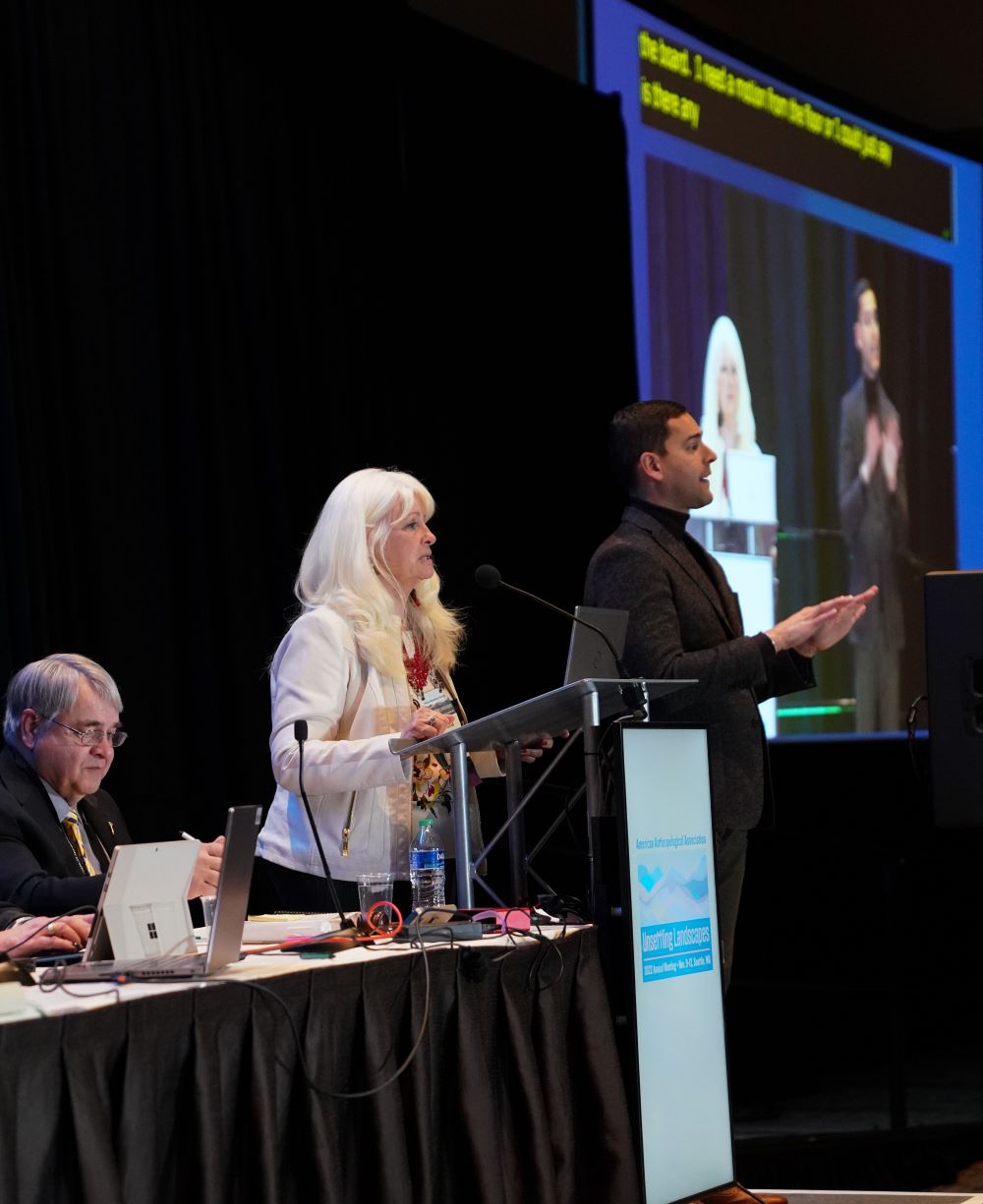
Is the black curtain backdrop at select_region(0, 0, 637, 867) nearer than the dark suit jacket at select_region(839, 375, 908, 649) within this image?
Yes

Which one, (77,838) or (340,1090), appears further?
(77,838)

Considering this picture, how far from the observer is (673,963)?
8.88 ft

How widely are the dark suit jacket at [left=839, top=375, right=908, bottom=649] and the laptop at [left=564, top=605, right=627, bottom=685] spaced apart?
3062mm

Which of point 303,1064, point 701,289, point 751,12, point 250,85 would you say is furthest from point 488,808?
point 751,12

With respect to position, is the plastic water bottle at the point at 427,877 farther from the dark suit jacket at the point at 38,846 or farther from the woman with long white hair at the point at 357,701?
the dark suit jacket at the point at 38,846

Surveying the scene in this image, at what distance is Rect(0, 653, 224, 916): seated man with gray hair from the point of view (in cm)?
269

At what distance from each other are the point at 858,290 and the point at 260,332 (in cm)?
252

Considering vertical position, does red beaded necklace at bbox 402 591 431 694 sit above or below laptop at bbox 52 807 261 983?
above

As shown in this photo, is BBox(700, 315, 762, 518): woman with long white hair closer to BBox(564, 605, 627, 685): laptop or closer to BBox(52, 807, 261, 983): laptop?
BBox(564, 605, 627, 685): laptop

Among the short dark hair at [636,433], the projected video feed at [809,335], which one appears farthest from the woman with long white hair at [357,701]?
the projected video feed at [809,335]

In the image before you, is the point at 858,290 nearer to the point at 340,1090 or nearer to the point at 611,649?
the point at 611,649

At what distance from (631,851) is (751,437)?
3.04 meters

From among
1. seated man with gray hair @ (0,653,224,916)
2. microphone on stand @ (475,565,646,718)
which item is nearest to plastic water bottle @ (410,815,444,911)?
microphone on stand @ (475,565,646,718)

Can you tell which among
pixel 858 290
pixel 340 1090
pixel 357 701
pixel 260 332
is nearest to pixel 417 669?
pixel 357 701
